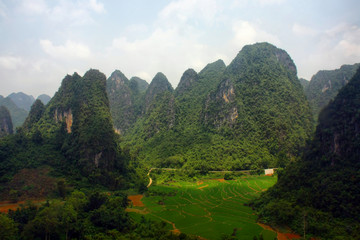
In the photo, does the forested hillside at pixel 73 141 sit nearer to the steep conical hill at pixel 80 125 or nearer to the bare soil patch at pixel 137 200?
the steep conical hill at pixel 80 125

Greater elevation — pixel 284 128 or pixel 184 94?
pixel 184 94

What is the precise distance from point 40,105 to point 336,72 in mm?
104371

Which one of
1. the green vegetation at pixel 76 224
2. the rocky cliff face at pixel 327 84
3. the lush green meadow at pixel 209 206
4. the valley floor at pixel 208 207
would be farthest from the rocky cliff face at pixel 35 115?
the rocky cliff face at pixel 327 84

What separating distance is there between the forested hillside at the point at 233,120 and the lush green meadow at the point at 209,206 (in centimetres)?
1134

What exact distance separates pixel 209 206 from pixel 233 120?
137 feet

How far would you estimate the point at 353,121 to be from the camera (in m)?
30.3

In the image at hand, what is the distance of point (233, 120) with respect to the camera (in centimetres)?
7562

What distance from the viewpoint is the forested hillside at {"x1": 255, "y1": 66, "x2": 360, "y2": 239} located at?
84.1ft

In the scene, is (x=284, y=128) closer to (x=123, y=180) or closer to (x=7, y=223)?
(x=123, y=180)

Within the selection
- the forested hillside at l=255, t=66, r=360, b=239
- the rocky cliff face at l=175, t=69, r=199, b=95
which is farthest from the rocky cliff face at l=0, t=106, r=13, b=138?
the forested hillside at l=255, t=66, r=360, b=239

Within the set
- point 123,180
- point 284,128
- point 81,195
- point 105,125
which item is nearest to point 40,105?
point 105,125

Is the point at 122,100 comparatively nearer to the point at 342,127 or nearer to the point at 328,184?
the point at 342,127

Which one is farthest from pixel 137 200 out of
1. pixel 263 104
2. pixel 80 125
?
pixel 263 104

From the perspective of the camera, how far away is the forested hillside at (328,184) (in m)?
25.6
